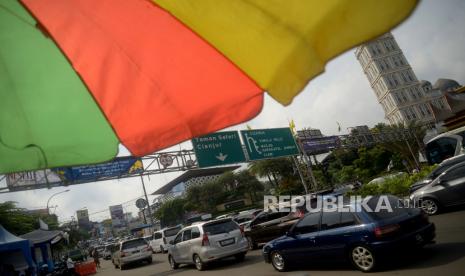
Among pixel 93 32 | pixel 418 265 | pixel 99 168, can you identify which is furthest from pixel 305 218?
pixel 99 168

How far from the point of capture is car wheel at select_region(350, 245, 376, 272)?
6938 mm

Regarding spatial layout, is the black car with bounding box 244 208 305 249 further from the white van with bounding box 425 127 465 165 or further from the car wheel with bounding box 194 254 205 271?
the white van with bounding box 425 127 465 165

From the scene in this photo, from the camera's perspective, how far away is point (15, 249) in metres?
14.4

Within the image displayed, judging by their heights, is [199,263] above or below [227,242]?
below

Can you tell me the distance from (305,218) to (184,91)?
270 inches

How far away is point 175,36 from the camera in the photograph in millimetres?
2395

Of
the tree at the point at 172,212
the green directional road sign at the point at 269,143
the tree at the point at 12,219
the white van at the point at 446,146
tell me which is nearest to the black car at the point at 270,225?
the green directional road sign at the point at 269,143

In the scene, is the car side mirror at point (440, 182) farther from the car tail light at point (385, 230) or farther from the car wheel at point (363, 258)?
the car wheel at point (363, 258)

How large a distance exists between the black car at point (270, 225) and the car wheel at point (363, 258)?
18.4 ft

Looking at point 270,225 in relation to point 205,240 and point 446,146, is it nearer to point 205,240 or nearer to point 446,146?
point 205,240

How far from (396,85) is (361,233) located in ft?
290

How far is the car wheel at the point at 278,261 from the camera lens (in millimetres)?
9039

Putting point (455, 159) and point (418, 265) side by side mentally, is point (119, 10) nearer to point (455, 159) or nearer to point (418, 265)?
point (418, 265)

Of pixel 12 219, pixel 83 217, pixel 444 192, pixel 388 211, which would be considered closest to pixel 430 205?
pixel 444 192
